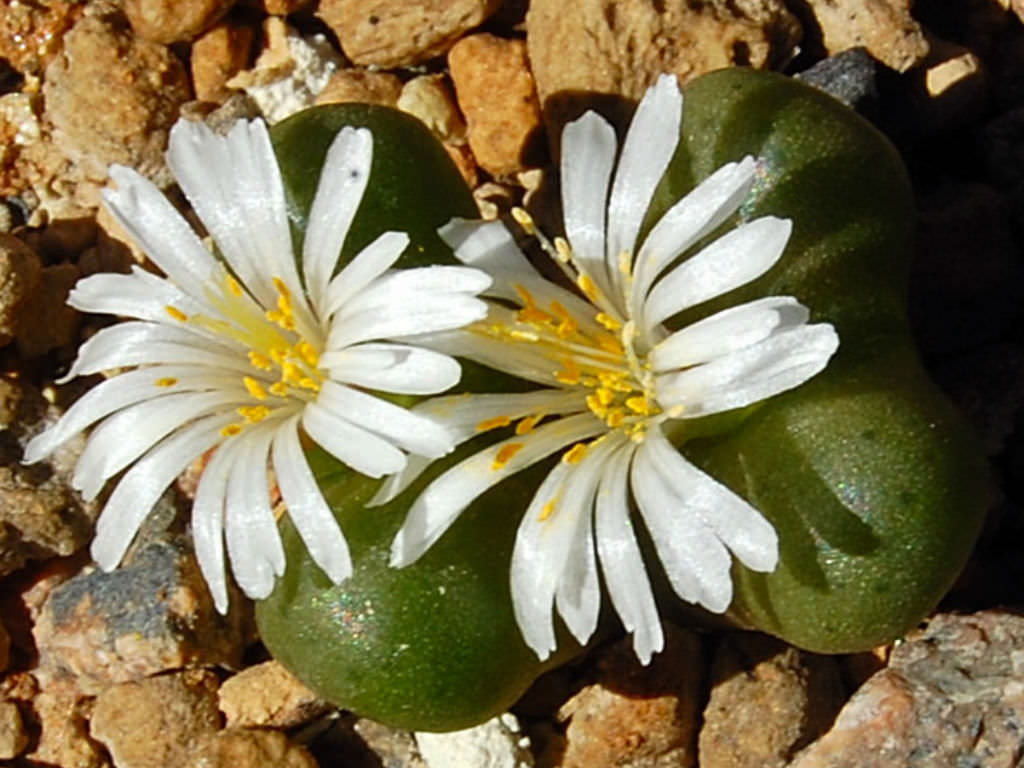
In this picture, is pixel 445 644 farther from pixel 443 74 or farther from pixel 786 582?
pixel 443 74

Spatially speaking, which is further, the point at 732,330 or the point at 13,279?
the point at 13,279

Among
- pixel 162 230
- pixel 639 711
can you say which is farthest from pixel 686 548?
pixel 162 230

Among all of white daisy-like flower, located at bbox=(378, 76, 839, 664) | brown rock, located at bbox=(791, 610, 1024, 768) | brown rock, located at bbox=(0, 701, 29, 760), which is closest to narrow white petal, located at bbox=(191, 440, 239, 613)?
white daisy-like flower, located at bbox=(378, 76, 839, 664)

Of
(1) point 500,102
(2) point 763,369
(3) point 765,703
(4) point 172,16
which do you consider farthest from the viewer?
(4) point 172,16

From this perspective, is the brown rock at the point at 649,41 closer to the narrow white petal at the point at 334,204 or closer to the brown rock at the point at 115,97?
the narrow white petal at the point at 334,204

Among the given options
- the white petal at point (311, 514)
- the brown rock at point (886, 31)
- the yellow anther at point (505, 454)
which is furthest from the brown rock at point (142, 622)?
the brown rock at point (886, 31)

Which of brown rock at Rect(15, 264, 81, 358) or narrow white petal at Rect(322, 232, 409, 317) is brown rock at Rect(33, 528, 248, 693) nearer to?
brown rock at Rect(15, 264, 81, 358)

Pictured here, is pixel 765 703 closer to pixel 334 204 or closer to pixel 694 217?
pixel 694 217
